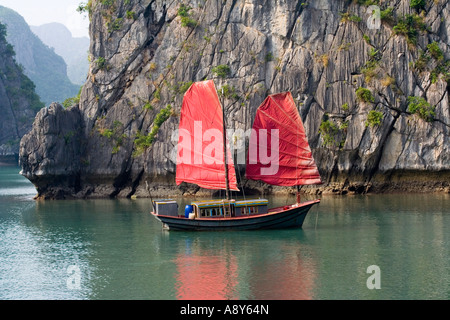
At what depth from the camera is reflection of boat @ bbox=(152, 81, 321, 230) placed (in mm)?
29844

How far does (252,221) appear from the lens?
2959 cm

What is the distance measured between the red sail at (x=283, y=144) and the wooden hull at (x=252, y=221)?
66.7 inches

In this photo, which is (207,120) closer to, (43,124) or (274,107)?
(274,107)

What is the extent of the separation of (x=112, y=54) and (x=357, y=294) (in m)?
40.5

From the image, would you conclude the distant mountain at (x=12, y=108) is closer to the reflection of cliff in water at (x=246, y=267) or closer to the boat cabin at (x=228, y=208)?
the boat cabin at (x=228, y=208)

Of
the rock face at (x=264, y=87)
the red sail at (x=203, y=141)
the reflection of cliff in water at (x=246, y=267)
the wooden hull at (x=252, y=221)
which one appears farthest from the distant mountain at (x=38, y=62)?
the reflection of cliff in water at (x=246, y=267)

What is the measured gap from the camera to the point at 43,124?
47406 millimetres

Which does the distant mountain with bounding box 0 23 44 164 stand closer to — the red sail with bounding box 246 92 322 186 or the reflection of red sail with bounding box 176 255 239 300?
the red sail with bounding box 246 92 322 186

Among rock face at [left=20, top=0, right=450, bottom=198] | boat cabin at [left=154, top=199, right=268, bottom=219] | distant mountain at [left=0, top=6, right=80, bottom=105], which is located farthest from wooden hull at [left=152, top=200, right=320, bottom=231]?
distant mountain at [left=0, top=6, right=80, bottom=105]

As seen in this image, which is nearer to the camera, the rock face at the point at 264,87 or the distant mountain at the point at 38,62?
the rock face at the point at 264,87


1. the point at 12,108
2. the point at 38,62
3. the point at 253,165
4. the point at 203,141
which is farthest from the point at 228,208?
the point at 38,62

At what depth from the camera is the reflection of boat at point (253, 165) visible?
1175 inches

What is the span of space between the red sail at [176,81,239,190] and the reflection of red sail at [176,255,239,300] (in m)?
7.53
